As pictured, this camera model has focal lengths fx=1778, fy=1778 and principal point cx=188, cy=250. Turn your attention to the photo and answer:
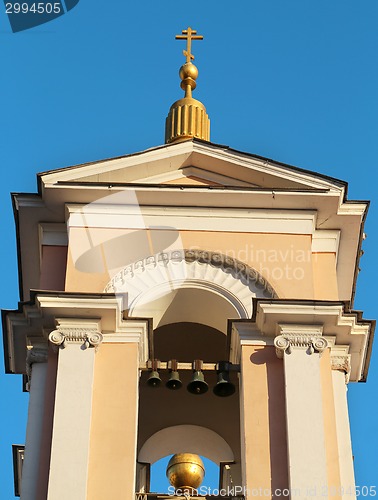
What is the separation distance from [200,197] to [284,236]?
1072 millimetres

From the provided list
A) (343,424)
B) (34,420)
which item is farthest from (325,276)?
(34,420)

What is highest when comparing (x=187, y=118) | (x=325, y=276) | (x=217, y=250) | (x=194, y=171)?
(x=187, y=118)

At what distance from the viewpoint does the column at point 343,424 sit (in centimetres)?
1848

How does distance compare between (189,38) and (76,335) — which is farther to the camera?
(189,38)

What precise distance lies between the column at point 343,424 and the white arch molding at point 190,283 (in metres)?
1.10

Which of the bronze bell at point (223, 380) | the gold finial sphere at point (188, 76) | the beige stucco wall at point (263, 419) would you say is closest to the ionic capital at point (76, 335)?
the bronze bell at point (223, 380)

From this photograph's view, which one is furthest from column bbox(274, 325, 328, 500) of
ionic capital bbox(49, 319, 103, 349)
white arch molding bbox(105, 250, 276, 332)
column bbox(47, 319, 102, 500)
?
column bbox(47, 319, 102, 500)

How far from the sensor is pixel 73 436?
60.3 ft

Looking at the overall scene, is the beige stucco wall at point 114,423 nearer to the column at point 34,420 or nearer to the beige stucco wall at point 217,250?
the column at point 34,420

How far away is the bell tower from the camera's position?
18.4 meters

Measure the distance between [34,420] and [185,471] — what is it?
2.20m

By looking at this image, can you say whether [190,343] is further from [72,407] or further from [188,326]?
[72,407]

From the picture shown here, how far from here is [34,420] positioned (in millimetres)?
18844

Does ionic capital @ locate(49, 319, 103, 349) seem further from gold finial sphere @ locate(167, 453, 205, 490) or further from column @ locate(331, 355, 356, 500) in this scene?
column @ locate(331, 355, 356, 500)
